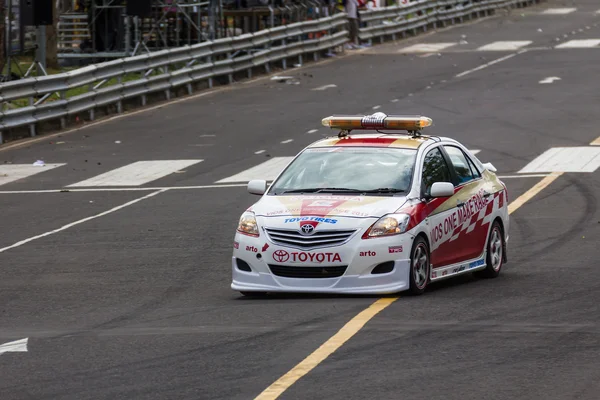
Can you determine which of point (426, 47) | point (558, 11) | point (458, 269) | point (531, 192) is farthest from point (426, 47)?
point (458, 269)

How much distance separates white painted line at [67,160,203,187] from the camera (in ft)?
74.2

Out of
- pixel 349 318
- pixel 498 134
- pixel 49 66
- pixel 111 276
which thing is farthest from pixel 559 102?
pixel 349 318

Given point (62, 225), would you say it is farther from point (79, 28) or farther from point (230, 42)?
point (79, 28)

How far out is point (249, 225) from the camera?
40.3ft

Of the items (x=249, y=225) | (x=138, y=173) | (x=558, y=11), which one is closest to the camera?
(x=249, y=225)

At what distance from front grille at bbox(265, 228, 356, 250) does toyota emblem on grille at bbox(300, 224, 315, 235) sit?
Answer: 0.03m

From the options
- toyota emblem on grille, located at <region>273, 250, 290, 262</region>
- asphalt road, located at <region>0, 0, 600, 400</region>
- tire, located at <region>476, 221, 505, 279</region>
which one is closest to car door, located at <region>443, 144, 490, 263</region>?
tire, located at <region>476, 221, 505, 279</region>

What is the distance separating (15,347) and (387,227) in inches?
134

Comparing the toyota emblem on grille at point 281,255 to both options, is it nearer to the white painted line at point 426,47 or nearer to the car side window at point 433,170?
the car side window at point 433,170

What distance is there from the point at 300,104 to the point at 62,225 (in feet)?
45.6

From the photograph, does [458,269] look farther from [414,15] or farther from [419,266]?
[414,15]

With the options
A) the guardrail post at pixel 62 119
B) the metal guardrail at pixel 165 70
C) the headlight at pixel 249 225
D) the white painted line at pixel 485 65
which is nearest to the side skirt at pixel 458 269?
the headlight at pixel 249 225

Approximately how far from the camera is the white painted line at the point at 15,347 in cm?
1014

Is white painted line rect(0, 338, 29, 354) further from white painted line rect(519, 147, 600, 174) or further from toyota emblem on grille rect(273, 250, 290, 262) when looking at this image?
white painted line rect(519, 147, 600, 174)
